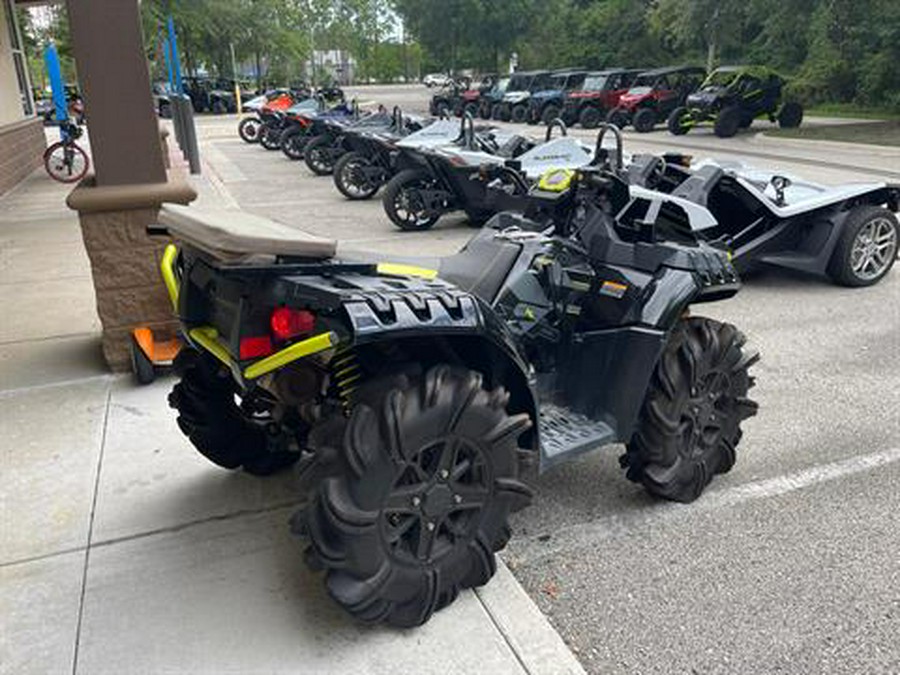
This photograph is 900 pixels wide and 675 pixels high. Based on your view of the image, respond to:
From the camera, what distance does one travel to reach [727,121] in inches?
827

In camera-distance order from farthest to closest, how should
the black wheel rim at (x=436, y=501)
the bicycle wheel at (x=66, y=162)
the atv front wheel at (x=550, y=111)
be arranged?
the atv front wheel at (x=550, y=111)
the bicycle wheel at (x=66, y=162)
the black wheel rim at (x=436, y=501)

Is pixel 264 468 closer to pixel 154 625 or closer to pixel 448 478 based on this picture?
pixel 154 625

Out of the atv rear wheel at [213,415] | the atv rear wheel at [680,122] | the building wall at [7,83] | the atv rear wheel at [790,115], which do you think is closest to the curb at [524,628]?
the atv rear wheel at [213,415]

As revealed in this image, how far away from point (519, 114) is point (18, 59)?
16.3 metres

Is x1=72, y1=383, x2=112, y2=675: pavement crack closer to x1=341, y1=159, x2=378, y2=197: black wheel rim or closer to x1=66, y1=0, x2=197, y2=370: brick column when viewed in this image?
x1=66, y1=0, x2=197, y2=370: brick column

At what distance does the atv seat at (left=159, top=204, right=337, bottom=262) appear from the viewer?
2.18 metres

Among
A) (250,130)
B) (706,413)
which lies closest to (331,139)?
(250,130)

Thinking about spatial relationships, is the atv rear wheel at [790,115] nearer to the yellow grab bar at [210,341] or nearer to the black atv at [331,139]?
the black atv at [331,139]

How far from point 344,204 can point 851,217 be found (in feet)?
24.5

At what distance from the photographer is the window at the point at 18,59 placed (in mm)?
16016

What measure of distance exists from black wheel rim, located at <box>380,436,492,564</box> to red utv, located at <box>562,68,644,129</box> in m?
23.3

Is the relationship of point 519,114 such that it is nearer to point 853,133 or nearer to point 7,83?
point 853,133

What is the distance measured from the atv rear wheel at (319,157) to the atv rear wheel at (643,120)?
1104 cm

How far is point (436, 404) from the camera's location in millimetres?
2357
